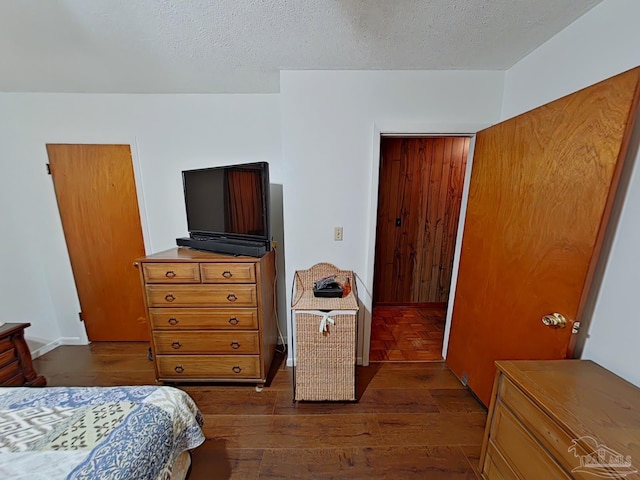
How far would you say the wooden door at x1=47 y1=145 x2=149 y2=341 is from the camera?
2.11 metres

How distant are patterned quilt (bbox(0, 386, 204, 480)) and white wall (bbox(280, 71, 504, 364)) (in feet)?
4.28

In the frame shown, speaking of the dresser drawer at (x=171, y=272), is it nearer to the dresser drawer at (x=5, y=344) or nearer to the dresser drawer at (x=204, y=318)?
the dresser drawer at (x=204, y=318)

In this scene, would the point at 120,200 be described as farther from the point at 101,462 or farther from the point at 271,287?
the point at 101,462

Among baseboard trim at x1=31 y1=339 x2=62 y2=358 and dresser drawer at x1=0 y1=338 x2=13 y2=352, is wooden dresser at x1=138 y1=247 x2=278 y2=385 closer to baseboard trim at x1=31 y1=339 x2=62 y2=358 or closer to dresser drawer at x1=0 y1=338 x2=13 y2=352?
dresser drawer at x1=0 y1=338 x2=13 y2=352

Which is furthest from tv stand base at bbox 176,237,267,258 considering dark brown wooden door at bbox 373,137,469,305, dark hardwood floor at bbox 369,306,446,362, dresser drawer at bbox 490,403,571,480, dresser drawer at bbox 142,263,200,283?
dark brown wooden door at bbox 373,137,469,305

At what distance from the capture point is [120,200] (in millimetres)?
2172

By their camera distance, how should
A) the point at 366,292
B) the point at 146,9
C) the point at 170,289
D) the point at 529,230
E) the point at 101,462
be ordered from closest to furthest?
the point at 101,462, the point at 146,9, the point at 529,230, the point at 170,289, the point at 366,292

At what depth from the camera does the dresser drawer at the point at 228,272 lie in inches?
65.1

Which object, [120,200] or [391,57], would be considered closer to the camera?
[391,57]

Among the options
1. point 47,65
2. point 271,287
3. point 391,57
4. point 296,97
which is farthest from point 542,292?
point 47,65

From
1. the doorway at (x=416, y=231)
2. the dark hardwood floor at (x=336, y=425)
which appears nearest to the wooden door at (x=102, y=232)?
the dark hardwood floor at (x=336, y=425)

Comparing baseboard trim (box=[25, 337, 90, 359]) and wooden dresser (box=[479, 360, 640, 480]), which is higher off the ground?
wooden dresser (box=[479, 360, 640, 480])

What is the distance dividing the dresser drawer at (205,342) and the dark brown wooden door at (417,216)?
1930mm

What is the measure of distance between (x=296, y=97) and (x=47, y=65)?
1.69m
